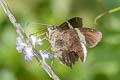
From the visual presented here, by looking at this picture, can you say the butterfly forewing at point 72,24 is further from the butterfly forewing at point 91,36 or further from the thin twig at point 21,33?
the thin twig at point 21,33

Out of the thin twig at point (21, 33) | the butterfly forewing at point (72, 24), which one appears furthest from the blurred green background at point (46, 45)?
the thin twig at point (21, 33)

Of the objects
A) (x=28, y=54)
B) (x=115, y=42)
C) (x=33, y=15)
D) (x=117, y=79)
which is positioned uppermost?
(x=28, y=54)

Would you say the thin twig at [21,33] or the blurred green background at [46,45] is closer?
the thin twig at [21,33]

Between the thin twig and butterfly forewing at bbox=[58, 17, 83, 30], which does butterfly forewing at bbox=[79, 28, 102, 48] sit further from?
the thin twig

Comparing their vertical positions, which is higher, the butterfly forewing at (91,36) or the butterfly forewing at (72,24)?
the butterfly forewing at (72,24)

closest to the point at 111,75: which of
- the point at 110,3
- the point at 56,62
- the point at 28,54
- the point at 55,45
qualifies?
the point at 56,62

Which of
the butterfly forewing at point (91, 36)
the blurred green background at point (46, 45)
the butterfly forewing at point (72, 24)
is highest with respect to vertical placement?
the butterfly forewing at point (72, 24)

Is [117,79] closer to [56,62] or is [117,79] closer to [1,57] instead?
[56,62]

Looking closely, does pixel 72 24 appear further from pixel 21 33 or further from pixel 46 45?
pixel 46 45

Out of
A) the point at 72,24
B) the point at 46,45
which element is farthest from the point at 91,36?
the point at 46,45
